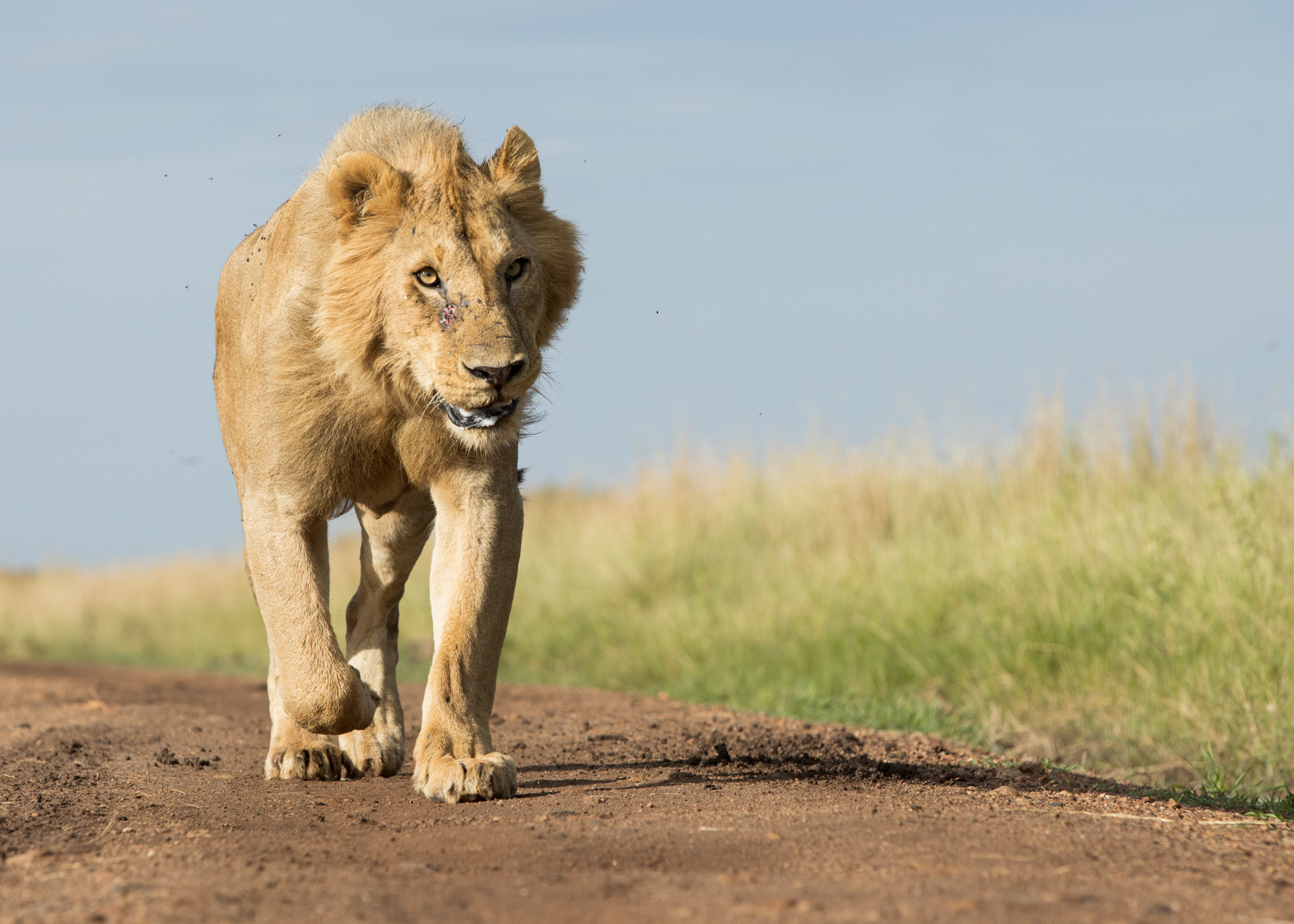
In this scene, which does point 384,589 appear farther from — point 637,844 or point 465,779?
point 637,844

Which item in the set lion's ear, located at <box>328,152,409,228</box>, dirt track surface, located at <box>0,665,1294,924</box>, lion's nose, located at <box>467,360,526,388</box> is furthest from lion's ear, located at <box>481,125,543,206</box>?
dirt track surface, located at <box>0,665,1294,924</box>

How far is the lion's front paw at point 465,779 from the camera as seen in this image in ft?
14.0

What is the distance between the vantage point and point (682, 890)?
3000 millimetres

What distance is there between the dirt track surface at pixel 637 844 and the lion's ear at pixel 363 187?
1987 millimetres

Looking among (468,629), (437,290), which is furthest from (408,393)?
(468,629)

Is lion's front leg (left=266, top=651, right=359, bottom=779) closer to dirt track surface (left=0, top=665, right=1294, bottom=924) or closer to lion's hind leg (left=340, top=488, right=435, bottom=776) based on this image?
dirt track surface (left=0, top=665, right=1294, bottom=924)

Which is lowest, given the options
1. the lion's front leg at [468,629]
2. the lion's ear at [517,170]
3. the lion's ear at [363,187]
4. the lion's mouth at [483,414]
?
the lion's front leg at [468,629]

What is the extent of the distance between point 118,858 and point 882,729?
4.71 meters

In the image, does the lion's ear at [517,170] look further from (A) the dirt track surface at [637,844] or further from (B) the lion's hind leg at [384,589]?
(A) the dirt track surface at [637,844]

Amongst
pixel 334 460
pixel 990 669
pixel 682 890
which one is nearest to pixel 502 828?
pixel 682 890

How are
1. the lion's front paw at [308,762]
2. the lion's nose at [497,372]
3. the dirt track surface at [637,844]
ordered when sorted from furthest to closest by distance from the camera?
the lion's front paw at [308,762], the lion's nose at [497,372], the dirt track surface at [637,844]

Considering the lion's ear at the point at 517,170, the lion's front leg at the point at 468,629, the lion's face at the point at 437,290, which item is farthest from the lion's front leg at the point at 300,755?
the lion's ear at the point at 517,170

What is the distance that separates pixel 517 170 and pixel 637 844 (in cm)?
249

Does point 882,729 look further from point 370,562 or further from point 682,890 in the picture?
point 682,890
